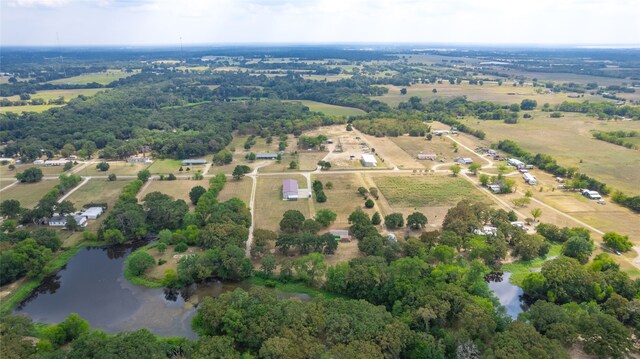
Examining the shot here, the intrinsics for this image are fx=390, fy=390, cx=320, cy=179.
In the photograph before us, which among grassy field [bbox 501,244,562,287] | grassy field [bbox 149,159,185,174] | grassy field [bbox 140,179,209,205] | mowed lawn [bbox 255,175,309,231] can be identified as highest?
grassy field [bbox 149,159,185,174]

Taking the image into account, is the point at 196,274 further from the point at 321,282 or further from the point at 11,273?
the point at 11,273

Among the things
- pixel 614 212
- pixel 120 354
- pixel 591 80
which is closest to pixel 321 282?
pixel 120 354

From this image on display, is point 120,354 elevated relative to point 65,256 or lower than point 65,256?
elevated

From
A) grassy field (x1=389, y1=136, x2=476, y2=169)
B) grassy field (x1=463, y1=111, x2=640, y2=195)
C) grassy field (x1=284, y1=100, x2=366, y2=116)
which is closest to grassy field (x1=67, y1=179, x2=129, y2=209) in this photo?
grassy field (x1=389, y1=136, x2=476, y2=169)

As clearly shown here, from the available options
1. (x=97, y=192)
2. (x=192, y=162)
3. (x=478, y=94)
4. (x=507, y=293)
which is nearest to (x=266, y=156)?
(x=192, y=162)

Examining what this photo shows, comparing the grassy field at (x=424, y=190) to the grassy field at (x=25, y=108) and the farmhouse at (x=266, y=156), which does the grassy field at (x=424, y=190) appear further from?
the grassy field at (x=25, y=108)

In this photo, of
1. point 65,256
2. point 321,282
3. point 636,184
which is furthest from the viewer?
point 636,184

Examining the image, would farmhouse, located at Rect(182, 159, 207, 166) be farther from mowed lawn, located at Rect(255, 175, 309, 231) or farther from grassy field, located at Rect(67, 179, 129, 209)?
mowed lawn, located at Rect(255, 175, 309, 231)
